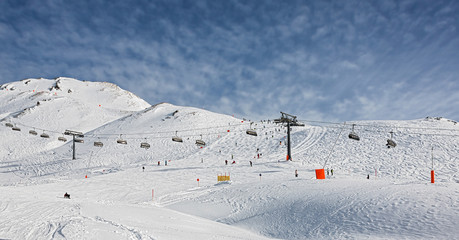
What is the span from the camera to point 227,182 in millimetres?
26172

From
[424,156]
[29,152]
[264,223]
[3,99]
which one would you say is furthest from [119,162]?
[3,99]

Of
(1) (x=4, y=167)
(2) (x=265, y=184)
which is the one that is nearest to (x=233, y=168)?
(2) (x=265, y=184)

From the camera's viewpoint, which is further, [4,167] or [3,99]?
[3,99]

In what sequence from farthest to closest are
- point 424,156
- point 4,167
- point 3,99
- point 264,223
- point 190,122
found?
point 3,99
point 190,122
point 4,167
point 424,156
point 264,223

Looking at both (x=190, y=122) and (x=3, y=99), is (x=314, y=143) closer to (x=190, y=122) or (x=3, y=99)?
(x=190, y=122)

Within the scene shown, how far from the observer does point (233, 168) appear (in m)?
36.2

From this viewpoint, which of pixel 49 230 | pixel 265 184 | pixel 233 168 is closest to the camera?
pixel 49 230

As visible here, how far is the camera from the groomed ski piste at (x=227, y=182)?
1116 centimetres

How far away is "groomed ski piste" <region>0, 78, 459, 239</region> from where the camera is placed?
1116 cm

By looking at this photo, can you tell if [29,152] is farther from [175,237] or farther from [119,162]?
[175,237]

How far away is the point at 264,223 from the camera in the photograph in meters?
14.1

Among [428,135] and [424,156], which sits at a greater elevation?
[428,135]

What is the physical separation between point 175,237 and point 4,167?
198 ft

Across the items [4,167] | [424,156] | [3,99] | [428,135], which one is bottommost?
[4,167]
